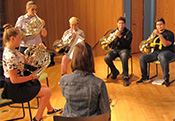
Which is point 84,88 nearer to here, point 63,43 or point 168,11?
point 63,43

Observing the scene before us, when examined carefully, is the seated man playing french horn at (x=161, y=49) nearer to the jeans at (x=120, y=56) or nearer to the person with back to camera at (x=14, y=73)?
the jeans at (x=120, y=56)

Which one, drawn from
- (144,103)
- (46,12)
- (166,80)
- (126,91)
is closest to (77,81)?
(144,103)

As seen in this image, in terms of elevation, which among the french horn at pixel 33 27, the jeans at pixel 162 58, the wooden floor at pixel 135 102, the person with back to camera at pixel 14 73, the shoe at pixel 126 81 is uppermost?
the french horn at pixel 33 27

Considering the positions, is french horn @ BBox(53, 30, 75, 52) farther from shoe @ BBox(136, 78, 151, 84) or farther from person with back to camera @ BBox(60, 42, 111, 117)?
person with back to camera @ BBox(60, 42, 111, 117)

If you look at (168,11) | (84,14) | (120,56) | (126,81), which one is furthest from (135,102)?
(168,11)

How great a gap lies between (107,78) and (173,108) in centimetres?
167

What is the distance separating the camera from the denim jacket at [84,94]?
177cm

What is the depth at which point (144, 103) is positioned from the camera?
3.48 m

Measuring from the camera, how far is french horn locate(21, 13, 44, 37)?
11.8 ft

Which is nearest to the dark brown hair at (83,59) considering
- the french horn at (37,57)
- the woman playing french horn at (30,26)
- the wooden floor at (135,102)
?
the french horn at (37,57)

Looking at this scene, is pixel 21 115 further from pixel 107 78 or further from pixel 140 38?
pixel 140 38

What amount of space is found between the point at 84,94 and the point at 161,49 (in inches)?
113

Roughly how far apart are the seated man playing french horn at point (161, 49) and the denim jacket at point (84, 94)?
8.66ft

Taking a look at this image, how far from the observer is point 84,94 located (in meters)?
1.79
